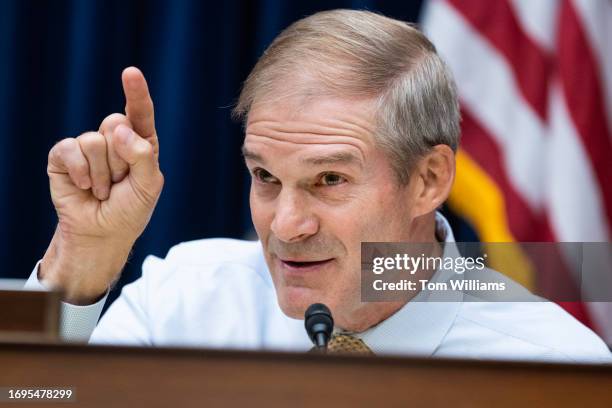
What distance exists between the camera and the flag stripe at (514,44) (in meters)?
2.88

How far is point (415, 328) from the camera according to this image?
2049mm

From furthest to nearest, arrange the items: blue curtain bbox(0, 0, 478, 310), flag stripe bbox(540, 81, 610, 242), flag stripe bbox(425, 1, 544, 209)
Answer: blue curtain bbox(0, 0, 478, 310) → flag stripe bbox(425, 1, 544, 209) → flag stripe bbox(540, 81, 610, 242)

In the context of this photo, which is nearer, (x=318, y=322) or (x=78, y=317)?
(x=318, y=322)

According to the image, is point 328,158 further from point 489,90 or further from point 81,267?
point 489,90

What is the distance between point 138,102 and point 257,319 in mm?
675

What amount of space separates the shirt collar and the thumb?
62 cm

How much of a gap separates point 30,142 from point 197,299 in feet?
4.44

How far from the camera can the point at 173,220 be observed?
3.19 meters

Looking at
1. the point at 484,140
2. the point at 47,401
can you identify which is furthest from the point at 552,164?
the point at 47,401

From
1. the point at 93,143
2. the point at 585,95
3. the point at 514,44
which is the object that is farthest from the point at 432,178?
the point at 514,44

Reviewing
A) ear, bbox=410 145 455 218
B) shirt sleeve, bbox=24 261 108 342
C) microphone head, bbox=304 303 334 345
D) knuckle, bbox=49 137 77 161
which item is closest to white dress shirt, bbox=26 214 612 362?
shirt sleeve, bbox=24 261 108 342

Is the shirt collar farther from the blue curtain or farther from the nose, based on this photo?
the blue curtain

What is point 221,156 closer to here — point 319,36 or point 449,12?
point 449,12

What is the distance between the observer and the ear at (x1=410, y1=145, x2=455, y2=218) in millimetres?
2062
